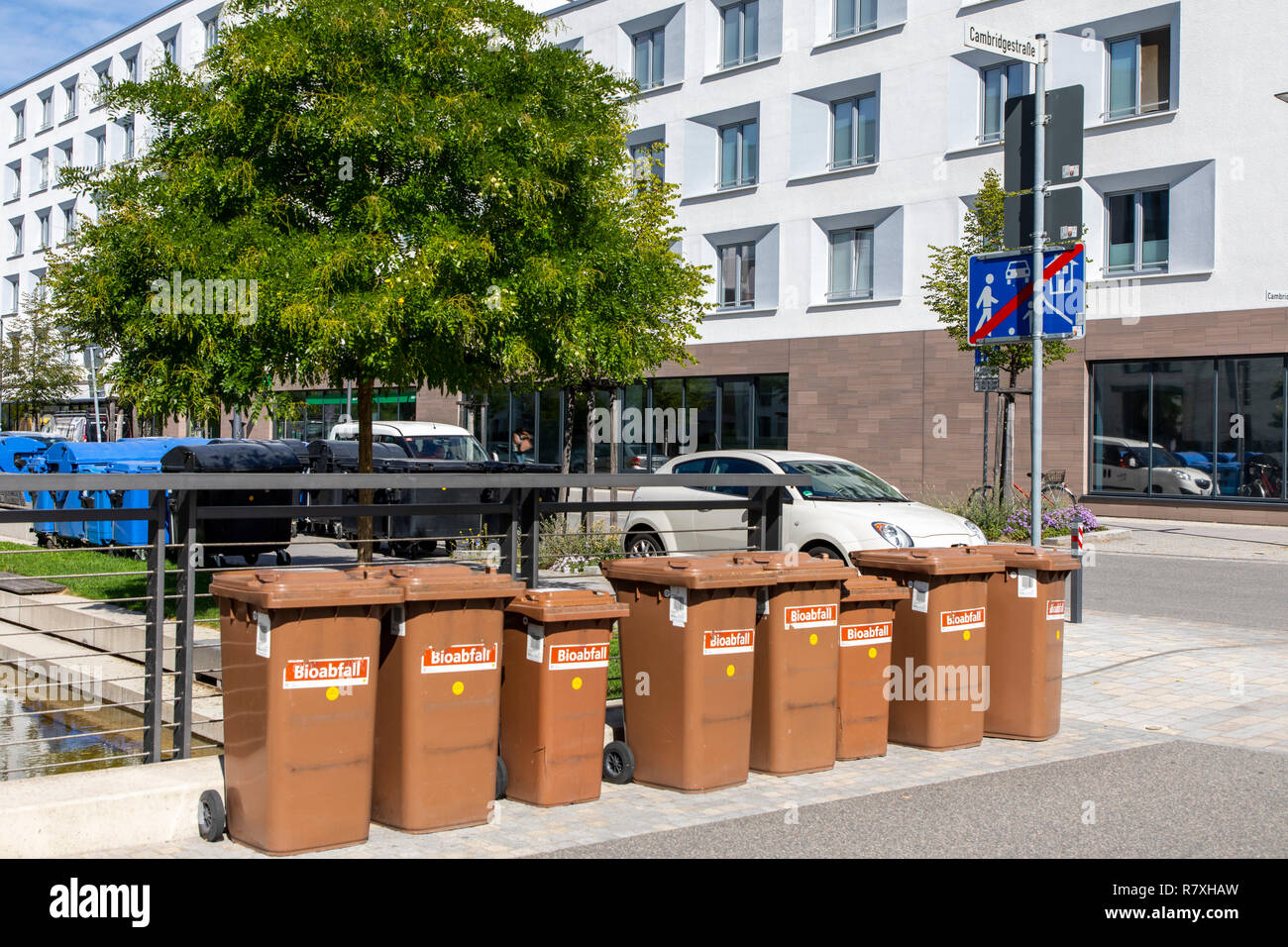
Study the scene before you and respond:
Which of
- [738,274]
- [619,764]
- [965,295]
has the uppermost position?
[738,274]

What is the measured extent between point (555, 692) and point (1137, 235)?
2274 cm

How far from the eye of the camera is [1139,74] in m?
25.2

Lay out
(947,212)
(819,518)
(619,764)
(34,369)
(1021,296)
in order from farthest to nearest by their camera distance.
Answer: (34,369)
(947,212)
(819,518)
(1021,296)
(619,764)

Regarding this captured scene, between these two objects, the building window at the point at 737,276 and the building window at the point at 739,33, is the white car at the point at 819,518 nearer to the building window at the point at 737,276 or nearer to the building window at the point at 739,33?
the building window at the point at 737,276

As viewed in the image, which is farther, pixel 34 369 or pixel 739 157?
pixel 34 369

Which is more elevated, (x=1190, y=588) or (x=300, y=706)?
(x=300, y=706)

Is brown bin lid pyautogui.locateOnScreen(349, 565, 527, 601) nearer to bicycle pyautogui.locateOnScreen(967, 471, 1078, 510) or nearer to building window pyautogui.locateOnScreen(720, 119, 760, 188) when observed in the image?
bicycle pyautogui.locateOnScreen(967, 471, 1078, 510)

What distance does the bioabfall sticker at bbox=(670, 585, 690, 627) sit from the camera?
596 cm

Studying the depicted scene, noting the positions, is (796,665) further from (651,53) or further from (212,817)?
(651,53)

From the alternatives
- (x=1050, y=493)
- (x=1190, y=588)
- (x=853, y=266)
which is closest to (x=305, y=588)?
(x=1190, y=588)

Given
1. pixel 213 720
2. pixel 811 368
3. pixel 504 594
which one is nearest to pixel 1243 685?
pixel 504 594

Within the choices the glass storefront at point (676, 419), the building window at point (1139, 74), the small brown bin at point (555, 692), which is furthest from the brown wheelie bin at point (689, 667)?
the glass storefront at point (676, 419)
